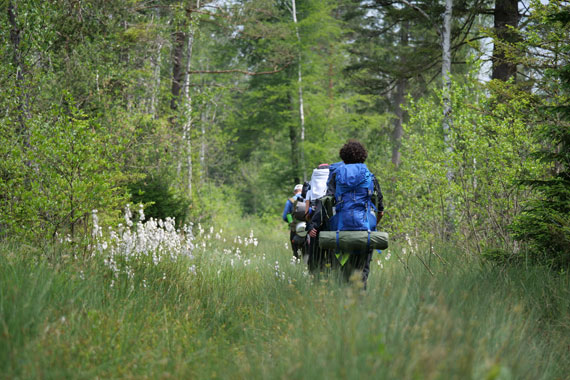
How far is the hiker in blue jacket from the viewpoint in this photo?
16.3 feet

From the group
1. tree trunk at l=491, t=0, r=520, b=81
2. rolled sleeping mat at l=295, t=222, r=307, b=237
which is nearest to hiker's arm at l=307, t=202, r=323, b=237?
rolled sleeping mat at l=295, t=222, r=307, b=237

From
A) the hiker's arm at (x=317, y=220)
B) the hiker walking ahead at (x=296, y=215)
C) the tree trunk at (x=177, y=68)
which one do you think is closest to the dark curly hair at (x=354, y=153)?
the hiker's arm at (x=317, y=220)

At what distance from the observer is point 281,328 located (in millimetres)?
3959

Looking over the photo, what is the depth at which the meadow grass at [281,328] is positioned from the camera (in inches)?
99.0

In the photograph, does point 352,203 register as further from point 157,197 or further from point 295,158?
point 295,158

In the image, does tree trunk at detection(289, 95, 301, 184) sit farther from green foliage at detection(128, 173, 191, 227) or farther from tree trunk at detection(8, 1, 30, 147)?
tree trunk at detection(8, 1, 30, 147)

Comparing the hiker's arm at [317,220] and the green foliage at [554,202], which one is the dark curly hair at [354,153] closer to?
the hiker's arm at [317,220]

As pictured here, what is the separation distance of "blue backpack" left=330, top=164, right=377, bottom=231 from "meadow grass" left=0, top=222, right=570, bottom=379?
2.30ft

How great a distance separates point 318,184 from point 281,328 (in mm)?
2380

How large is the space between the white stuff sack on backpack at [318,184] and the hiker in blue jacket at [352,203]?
2.18ft

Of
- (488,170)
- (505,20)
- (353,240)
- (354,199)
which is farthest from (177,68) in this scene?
(353,240)

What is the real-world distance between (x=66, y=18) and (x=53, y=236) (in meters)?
5.63

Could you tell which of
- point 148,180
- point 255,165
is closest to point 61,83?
point 148,180

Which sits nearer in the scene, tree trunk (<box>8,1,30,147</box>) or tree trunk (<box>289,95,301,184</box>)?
tree trunk (<box>8,1,30,147</box>)
